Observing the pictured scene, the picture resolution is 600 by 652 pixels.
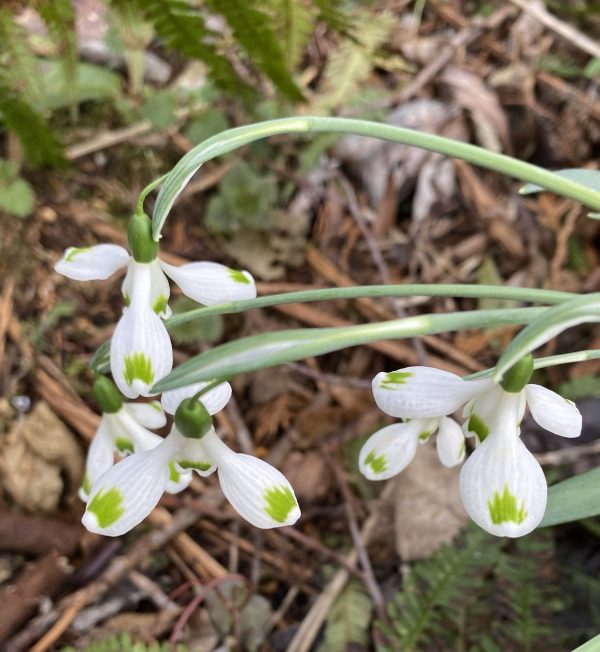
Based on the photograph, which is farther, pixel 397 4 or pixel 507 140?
pixel 397 4

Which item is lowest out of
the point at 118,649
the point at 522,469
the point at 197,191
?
the point at 118,649

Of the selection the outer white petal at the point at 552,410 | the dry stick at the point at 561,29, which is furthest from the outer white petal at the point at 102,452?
the dry stick at the point at 561,29

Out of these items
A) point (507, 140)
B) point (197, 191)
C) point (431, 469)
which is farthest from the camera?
point (507, 140)

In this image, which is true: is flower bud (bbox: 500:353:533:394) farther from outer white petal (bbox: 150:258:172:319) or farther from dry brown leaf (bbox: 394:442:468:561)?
dry brown leaf (bbox: 394:442:468:561)

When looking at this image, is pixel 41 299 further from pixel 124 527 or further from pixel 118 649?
pixel 124 527

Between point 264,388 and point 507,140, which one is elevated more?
point 507,140

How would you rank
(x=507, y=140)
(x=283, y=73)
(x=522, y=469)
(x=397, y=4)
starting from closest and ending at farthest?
(x=522, y=469) → (x=283, y=73) → (x=507, y=140) → (x=397, y=4)

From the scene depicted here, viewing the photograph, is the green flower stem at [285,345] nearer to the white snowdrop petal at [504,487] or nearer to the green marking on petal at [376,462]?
the white snowdrop petal at [504,487]

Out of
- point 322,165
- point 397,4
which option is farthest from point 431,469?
point 397,4
